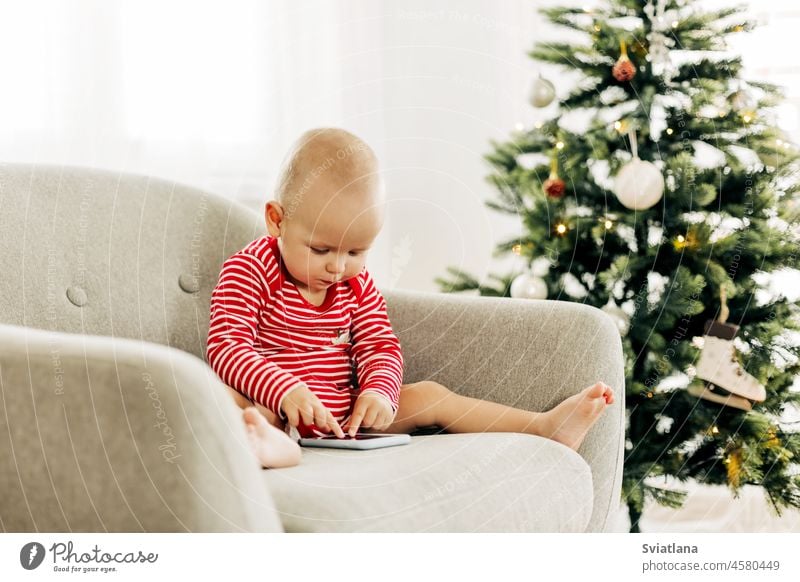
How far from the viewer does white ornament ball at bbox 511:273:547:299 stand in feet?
4.61

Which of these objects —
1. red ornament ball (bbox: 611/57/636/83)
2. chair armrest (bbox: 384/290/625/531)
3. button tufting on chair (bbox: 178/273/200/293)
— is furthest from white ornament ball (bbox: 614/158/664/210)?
button tufting on chair (bbox: 178/273/200/293)

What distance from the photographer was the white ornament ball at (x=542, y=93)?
1.38m

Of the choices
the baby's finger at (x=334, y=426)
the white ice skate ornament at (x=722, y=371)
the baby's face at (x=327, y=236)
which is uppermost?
the baby's face at (x=327, y=236)

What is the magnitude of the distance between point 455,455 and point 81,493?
1.10ft

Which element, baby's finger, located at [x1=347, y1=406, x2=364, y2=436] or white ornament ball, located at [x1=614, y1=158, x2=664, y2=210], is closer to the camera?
baby's finger, located at [x1=347, y1=406, x2=364, y2=436]

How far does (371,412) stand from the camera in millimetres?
945

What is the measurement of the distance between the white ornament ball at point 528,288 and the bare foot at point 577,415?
455 millimetres

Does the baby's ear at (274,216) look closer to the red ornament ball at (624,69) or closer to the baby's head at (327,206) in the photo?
the baby's head at (327,206)

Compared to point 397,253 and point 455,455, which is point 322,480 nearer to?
point 455,455

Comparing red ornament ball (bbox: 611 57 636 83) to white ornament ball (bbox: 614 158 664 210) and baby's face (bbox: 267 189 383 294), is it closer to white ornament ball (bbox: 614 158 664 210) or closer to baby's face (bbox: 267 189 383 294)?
white ornament ball (bbox: 614 158 664 210)

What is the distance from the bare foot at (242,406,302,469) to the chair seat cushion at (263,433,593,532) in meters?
0.01

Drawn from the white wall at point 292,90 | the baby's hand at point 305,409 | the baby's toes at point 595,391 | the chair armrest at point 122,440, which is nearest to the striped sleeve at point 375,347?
the baby's hand at point 305,409

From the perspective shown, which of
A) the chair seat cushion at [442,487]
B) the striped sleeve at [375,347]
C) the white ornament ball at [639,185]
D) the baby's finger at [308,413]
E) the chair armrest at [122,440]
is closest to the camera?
the chair armrest at [122,440]
